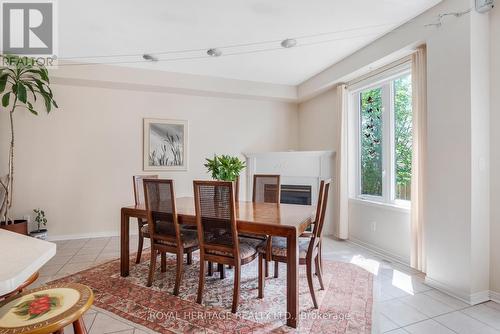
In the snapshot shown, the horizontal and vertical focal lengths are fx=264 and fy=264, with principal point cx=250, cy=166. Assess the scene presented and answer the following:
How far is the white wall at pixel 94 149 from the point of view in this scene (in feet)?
13.1

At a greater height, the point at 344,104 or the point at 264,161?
the point at 344,104

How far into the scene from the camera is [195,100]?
4.80 meters

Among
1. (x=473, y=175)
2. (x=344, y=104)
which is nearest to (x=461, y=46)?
(x=473, y=175)

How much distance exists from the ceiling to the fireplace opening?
200 cm

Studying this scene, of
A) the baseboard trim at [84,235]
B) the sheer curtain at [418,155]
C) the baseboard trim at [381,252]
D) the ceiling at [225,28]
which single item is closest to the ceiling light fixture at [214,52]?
the ceiling at [225,28]

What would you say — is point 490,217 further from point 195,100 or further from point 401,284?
point 195,100

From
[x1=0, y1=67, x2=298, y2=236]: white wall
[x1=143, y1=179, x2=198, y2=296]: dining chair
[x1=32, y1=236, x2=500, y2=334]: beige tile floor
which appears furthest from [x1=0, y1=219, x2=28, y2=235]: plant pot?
[x1=143, y1=179, x2=198, y2=296]: dining chair

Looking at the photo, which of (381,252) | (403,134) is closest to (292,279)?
(381,252)

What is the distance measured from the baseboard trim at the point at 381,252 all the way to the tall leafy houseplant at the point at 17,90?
15.7 feet

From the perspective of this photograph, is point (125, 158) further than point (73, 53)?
Yes

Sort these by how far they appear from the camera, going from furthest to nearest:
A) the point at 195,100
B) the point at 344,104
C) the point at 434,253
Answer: the point at 195,100 → the point at 344,104 → the point at 434,253

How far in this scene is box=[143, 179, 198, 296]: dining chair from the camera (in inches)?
93.9

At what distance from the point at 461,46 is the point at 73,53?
4437mm

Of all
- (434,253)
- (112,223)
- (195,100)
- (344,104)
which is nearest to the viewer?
(434,253)
